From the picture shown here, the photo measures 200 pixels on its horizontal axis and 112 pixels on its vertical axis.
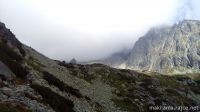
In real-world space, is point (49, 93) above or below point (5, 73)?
below

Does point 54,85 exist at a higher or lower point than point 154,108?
higher

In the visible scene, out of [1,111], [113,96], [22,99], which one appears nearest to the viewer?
[1,111]

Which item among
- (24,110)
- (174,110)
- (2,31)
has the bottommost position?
(174,110)

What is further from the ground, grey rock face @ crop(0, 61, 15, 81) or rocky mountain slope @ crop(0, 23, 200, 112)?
grey rock face @ crop(0, 61, 15, 81)

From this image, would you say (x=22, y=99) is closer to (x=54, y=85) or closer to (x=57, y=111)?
(x=57, y=111)

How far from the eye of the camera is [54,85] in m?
65.6

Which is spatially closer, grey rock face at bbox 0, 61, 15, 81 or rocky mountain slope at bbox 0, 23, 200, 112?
rocky mountain slope at bbox 0, 23, 200, 112

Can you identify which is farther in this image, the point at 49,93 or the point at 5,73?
the point at 49,93

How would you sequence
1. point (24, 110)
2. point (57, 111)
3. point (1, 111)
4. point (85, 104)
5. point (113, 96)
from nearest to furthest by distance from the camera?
point (1, 111), point (24, 110), point (57, 111), point (85, 104), point (113, 96)

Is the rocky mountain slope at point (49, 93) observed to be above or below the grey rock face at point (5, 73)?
below

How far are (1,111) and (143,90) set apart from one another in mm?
72251

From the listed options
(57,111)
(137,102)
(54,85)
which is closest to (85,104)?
(54,85)

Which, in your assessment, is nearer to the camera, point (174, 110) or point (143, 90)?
point (174, 110)

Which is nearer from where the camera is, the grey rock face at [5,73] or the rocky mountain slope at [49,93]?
the rocky mountain slope at [49,93]
